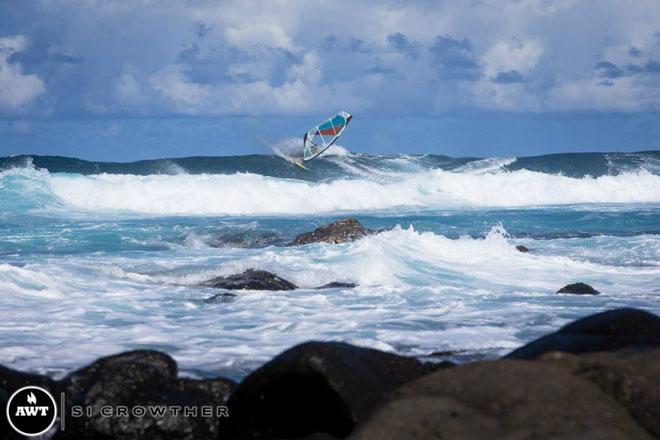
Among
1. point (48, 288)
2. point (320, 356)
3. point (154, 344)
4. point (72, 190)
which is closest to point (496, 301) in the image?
point (154, 344)

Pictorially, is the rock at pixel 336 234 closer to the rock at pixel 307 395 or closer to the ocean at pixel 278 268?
the ocean at pixel 278 268

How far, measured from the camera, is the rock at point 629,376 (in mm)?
3391

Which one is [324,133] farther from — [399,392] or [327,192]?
[399,392]

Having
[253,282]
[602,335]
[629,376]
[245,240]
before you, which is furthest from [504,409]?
[245,240]

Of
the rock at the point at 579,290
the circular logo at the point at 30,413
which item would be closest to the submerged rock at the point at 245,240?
the rock at the point at 579,290

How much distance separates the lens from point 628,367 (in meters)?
3.59

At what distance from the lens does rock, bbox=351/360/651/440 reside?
310 cm

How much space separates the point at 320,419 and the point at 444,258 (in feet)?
38.0

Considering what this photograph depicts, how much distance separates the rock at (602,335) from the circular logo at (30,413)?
2684 millimetres

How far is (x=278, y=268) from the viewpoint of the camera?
13.9 m

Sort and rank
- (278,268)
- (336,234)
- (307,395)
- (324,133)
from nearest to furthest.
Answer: (307,395) → (278,268) → (336,234) → (324,133)

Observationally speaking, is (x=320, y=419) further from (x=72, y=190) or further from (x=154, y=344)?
(x=72, y=190)

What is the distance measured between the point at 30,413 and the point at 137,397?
62 centimetres

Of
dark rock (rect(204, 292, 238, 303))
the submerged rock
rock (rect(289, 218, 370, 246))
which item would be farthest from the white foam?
dark rock (rect(204, 292, 238, 303))
